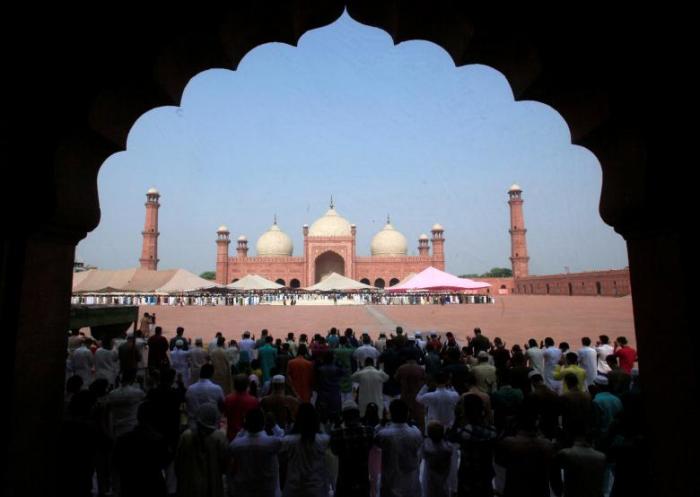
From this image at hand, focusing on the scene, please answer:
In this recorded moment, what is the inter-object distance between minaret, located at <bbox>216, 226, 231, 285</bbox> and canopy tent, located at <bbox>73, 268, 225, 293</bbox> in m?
20.0

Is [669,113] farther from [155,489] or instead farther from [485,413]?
[155,489]

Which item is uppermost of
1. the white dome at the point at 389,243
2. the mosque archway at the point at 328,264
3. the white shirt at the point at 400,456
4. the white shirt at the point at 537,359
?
the white dome at the point at 389,243

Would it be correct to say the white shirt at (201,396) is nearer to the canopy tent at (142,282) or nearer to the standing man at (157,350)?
the standing man at (157,350)

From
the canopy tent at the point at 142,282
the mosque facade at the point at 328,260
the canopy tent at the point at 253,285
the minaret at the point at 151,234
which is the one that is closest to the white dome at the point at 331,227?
the mosque facade at the point at 328,260

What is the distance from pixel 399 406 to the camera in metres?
2.60

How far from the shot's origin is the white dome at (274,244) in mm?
46969

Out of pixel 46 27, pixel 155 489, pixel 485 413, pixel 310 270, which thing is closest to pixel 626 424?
pixel 485 413

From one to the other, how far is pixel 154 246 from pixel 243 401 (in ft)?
146

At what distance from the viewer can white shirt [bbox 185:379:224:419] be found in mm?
3494

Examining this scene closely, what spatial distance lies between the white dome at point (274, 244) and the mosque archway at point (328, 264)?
5093 mm

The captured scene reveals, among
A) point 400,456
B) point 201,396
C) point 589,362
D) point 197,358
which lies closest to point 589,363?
point 589,362

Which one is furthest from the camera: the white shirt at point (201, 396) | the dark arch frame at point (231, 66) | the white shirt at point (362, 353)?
the white shirt at point (362, 353)

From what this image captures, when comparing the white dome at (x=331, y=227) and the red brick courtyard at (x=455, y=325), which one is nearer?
the red brick courtyard at (x=455, y=325)

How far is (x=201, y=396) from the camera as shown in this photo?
3.53m
